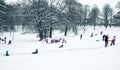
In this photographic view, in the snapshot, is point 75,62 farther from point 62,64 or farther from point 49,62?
point 49,62

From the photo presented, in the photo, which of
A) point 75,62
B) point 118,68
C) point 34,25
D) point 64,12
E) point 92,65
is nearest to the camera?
point 118,68

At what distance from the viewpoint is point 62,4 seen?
50.4 metres

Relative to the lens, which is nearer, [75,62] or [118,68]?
[118,68]

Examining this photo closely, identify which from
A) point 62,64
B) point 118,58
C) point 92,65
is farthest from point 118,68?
point 62,64

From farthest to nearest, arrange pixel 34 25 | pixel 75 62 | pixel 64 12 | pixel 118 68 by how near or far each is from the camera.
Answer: pixel 64 12, pixel 34 25, pixel 75 62, pixel 118 68

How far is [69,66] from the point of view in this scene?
46.7 feet

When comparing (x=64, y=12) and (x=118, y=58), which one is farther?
(x=64, y=12)

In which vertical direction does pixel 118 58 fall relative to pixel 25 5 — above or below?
below

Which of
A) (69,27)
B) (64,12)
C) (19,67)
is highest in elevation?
(64,12)

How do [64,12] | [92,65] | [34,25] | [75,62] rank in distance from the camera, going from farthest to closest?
[64,12], [34,25], [75,62], [92,65]

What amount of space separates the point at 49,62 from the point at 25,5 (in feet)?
95.5

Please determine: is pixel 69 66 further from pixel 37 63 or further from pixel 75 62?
pixel 37 63

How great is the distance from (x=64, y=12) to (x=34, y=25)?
36.0 feet

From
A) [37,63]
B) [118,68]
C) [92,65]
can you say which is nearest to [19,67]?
[37,63]
